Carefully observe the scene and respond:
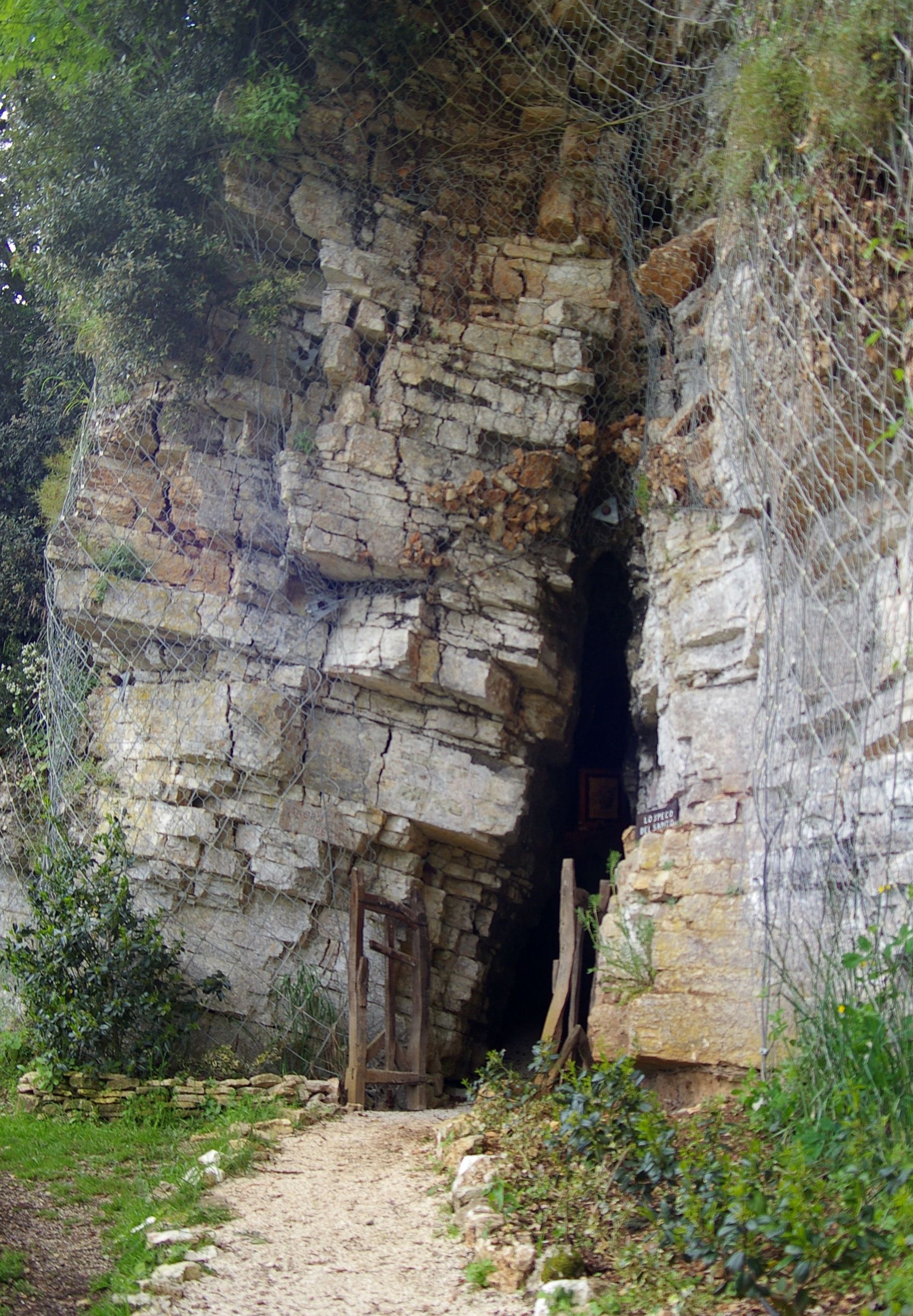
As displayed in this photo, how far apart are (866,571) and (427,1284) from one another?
3.20 meters

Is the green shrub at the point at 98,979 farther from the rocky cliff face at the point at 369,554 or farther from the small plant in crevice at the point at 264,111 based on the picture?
the small plant in crevice at the point at 264,111

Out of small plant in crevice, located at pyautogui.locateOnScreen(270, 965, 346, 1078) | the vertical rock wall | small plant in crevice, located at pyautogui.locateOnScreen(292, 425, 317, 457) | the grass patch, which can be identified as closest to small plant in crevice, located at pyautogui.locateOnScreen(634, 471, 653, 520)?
the vertical rock wall

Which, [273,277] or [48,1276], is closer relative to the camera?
[48,1276]

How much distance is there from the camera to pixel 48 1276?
156 inches

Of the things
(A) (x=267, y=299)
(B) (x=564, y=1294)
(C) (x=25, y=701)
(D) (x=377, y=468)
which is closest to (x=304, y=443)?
(D) (x=377, y=468)

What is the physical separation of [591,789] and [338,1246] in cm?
529

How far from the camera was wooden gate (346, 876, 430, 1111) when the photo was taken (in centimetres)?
652

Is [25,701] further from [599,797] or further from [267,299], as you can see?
[599,797]

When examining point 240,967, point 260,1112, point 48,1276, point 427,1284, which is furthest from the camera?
point 240,967

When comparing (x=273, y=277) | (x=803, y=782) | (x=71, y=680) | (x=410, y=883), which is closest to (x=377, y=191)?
(x=273, y=277)

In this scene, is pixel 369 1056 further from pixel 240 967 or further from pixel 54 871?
pixel 54 871

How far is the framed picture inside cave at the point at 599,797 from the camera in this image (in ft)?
29.2

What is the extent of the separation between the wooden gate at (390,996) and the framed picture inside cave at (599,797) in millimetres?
1951

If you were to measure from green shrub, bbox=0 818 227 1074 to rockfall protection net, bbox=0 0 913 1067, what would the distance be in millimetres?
516
